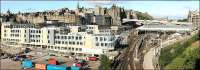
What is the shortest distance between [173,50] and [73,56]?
15697 mm

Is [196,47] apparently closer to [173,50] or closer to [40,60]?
[173,50]

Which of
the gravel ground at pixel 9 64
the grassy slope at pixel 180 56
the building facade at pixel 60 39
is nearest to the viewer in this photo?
the grassy slope at pixel 180 56

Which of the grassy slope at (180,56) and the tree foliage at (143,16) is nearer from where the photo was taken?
the grassy slope at (180,56)

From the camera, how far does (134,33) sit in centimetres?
8938

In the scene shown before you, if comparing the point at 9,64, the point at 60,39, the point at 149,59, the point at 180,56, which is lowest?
the point at 9,64

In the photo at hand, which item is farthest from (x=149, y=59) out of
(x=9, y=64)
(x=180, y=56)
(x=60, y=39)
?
A: (x=9, y=64)

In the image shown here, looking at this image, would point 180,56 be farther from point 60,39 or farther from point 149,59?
point 60,39

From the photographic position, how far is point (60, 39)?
212 ft

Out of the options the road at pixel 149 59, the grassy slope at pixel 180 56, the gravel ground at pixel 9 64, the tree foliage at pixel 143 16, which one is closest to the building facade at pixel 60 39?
the road at pixel 149 59

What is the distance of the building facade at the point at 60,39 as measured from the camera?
6097 cm

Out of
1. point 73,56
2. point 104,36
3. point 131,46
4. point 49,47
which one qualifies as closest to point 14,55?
point 49,47

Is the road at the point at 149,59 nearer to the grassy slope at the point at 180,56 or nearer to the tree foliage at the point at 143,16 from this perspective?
the grassy slope at the point at 180,56

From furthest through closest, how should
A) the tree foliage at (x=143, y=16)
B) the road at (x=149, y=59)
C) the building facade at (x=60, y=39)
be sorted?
the tree foliage at (x=143, y=16), the building facade at (x=60, y=39), the road at (x=149, y=59)

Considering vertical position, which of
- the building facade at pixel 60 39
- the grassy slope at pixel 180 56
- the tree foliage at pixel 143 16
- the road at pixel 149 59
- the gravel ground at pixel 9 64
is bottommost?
the gravel ground at pixel 9 64
